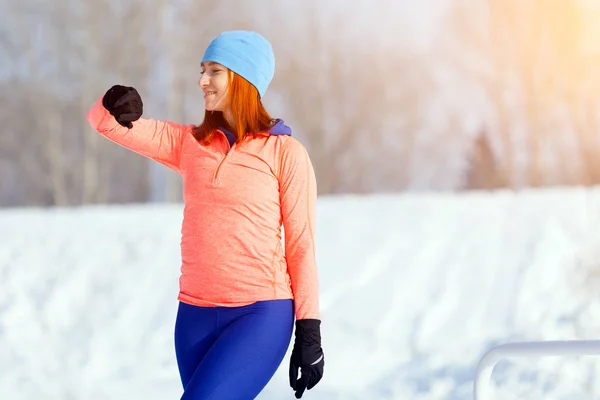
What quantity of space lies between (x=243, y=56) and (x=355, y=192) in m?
17.9

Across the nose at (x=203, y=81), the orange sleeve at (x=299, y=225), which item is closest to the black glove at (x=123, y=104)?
the nose at (x=203, y=81)

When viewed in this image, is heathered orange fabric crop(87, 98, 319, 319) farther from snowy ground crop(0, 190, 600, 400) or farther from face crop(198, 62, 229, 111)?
snowy ground crop(0, 190, 600, 400)

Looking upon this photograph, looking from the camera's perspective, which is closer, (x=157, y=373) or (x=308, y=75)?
(x=157, y=373)

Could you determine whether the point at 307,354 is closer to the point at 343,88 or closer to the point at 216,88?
the point at 216,88

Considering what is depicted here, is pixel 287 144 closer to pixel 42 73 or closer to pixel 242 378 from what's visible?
pixel 242 378

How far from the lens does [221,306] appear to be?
202 centimetres

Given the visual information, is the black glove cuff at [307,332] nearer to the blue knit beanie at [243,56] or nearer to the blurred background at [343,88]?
the blue knit beanie at [243,56]

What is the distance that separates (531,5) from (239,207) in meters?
16.7

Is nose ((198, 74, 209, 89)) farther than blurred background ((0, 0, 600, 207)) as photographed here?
No

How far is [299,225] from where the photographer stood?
2080 mm

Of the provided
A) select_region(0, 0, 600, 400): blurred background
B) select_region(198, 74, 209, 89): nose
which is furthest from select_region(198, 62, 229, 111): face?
select_region(0, 0, 600, 400): blurred background

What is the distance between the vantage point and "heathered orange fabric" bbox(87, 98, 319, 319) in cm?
203

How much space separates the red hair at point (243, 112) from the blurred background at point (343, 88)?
13400 mm

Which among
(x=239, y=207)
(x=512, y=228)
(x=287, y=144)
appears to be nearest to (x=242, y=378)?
(x=239, y=207)
